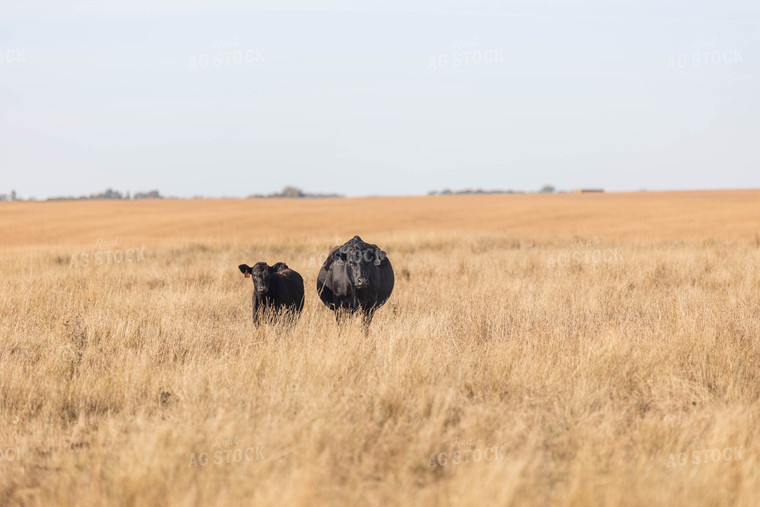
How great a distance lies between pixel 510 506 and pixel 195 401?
2893 millimetres

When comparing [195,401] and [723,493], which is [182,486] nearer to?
[195,401]

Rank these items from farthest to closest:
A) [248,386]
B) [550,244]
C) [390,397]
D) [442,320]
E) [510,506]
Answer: [550,244] → [442,320] → [248,386] → [390,397] → [510,506]

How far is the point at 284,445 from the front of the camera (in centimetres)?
436

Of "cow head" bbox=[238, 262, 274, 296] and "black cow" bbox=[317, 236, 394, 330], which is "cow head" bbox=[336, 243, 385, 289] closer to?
"black cow" bbox=[317, 236, 394, 330]

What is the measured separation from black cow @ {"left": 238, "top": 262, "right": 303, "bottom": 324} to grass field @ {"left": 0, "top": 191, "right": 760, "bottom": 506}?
0.37 m

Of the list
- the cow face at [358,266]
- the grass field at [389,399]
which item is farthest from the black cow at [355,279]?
the grass field at [389,399]

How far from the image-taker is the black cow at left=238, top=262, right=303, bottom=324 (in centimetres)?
841

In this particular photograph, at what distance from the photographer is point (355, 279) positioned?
7820 millimetres

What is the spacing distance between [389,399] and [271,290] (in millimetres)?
3828

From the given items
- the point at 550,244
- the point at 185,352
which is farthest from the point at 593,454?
the point at 550,244

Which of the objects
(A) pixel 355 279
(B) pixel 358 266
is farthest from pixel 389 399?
(B) pixel 358 266

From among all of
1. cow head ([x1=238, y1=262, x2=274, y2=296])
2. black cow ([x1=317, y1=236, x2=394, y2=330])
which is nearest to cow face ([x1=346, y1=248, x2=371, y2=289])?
black cow ([x1=317, y1=236, x2=394, y2=330])

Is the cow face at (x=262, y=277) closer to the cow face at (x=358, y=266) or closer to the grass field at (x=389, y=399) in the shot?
the grass field at (x=389, y=399)

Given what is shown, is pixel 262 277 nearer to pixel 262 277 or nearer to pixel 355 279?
pixel 262 277
